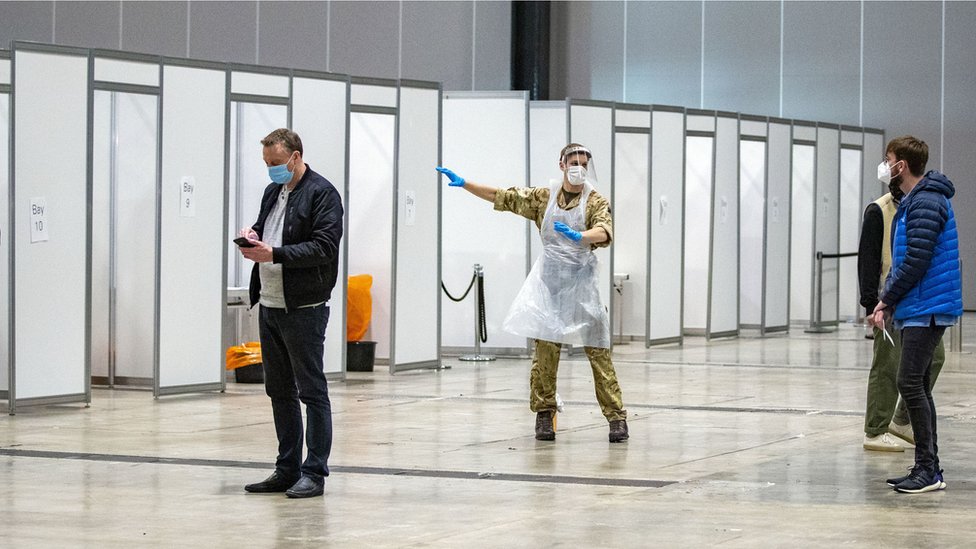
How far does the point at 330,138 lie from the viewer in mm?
11742

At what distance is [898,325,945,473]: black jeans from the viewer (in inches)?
250

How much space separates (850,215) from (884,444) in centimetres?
1249

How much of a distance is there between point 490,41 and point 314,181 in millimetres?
14106

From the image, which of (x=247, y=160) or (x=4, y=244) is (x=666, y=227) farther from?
(x=4, y=244)

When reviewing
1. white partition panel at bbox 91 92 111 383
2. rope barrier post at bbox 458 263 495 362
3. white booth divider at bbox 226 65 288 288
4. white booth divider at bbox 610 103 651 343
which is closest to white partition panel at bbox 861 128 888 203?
white booth divider at bbox 610 103 651 343

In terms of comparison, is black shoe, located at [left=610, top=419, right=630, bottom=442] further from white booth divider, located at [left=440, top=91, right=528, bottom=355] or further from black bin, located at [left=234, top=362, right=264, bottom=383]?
white booth divider, located at [left=440, top=91, right=528, bottom=355]

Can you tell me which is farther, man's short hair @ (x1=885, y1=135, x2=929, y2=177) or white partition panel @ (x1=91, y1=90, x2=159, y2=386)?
white partition panel @ (x1=91, y1=90, x2=159, y2=386)

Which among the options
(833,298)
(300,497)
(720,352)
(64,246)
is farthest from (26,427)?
(833,298)

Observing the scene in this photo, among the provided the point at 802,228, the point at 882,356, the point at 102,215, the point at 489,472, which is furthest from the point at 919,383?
the point at 802,228

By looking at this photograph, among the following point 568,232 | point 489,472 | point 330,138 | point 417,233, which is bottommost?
point 489,472

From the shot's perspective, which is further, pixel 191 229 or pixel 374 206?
pixel 374 206

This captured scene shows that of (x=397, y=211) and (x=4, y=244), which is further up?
(x=397, y=211)

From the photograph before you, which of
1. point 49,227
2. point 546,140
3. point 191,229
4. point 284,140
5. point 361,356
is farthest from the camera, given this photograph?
point 546,140

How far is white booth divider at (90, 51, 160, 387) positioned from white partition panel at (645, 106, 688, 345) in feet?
20.0
